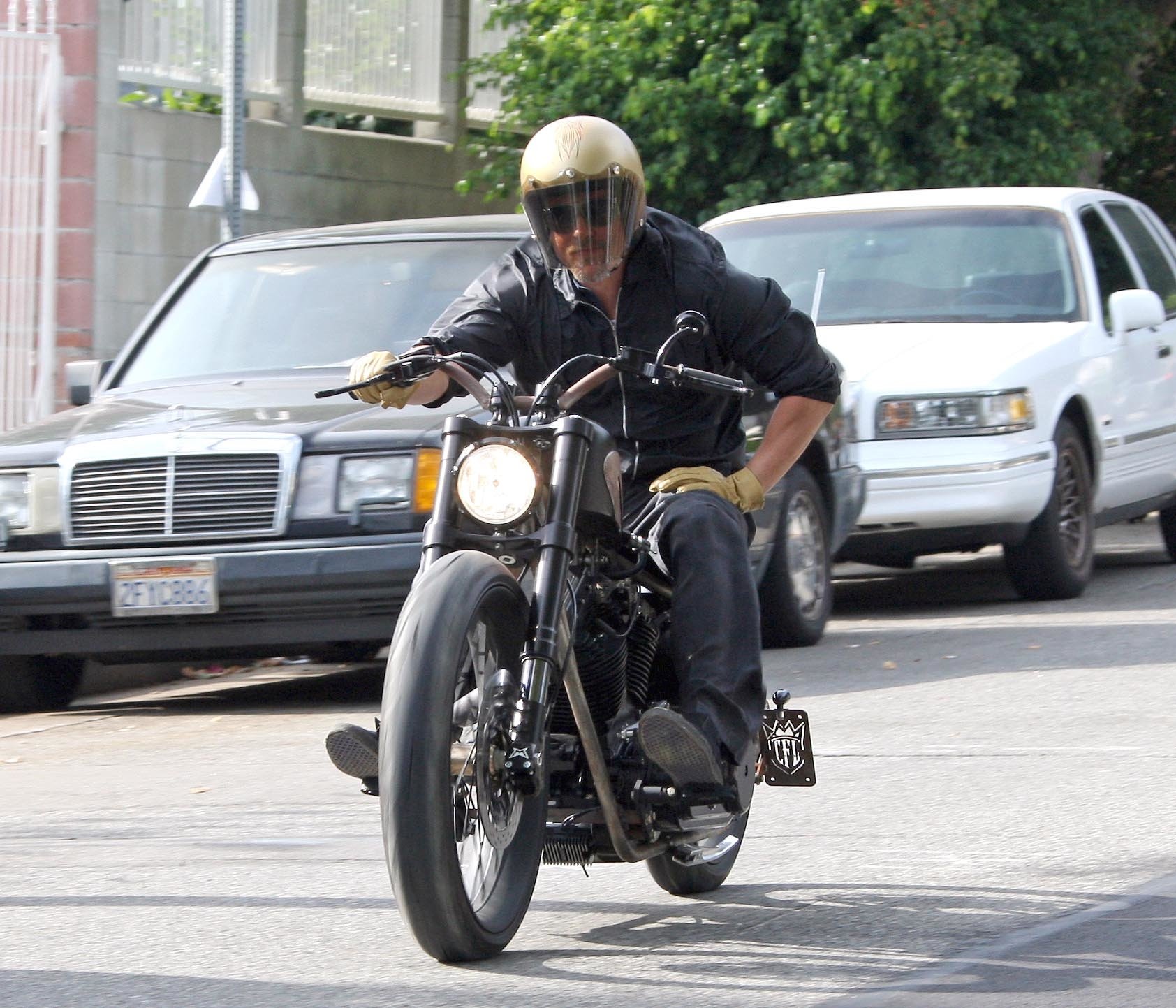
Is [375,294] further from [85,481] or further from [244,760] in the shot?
[244,760]

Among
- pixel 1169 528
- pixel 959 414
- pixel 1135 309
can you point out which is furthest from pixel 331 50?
pixel 959 414

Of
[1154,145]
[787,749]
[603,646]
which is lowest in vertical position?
[787,749]

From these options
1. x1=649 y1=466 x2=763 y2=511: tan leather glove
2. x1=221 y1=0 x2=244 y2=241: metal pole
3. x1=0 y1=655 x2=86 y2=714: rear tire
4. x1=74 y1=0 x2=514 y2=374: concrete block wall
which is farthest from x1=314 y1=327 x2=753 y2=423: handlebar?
x1=74 y1=0 x2=514 y2=374: concrete block wall

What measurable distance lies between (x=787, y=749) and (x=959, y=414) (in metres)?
5.13

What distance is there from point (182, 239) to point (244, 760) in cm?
838

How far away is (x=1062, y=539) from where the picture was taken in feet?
33.4

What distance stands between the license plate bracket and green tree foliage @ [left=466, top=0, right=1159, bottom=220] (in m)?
9.61

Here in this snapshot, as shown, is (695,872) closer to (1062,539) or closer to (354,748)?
(354,748)

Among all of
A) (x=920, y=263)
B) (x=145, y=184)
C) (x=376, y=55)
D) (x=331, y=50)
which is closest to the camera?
(x=920, y=263)

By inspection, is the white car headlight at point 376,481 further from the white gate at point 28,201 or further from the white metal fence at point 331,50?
the white metal fence at point 331,50

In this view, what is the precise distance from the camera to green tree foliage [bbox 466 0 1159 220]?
→ 14.2 meters

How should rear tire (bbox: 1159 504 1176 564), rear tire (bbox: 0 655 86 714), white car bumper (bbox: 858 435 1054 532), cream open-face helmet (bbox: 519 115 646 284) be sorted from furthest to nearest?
rear tire (bbox: 1159 504 1176 564)
white car bumper (bbox: 858 435 1054 532)
rear tire (bbox: 0 655 86 714)
cream open-face helmet (bbox: 519 115 646 284)

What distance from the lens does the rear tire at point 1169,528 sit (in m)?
12.1

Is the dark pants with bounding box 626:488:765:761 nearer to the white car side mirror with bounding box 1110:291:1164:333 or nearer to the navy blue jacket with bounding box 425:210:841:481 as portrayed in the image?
the navy blue jacket with bounding box 425:210:841:481
